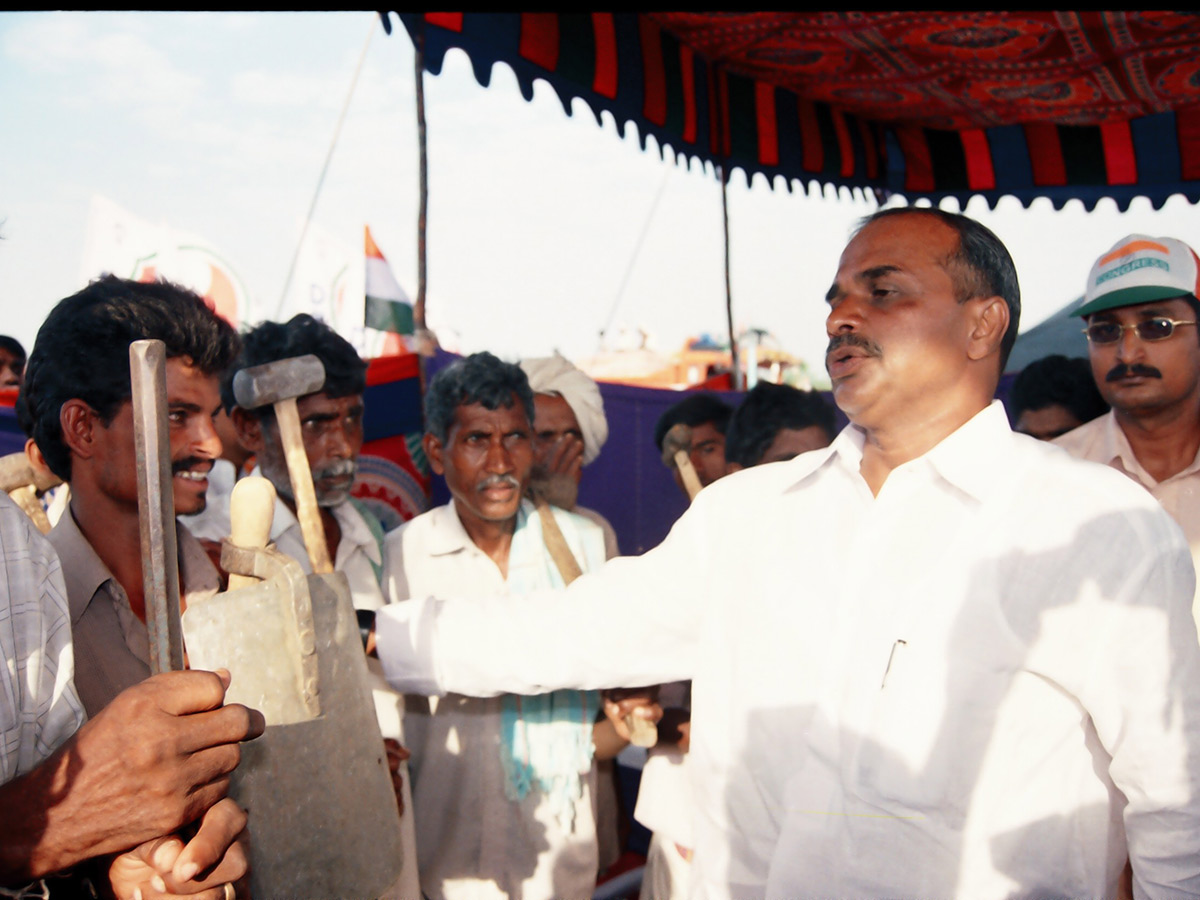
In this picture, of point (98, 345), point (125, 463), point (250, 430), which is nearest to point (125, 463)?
point (125, 463)

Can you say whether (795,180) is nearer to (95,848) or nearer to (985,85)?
(985,85)

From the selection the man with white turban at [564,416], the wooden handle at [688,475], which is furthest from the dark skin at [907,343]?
the man with white turban at [564,416]

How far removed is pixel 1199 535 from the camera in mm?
2602

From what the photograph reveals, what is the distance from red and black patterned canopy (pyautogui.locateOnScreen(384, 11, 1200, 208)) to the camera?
446 cm

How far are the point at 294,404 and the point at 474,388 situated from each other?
0.98 metres

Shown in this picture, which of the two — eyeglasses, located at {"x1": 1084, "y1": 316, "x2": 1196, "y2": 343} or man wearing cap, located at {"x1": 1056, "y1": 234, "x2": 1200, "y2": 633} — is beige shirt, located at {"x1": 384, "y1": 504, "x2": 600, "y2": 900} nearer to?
man wearing cap, located at {"x1": 1056, "y1": 234, "x2": 1200, "y2": 633}

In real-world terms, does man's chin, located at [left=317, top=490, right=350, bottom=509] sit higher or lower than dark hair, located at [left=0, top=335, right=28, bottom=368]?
lower

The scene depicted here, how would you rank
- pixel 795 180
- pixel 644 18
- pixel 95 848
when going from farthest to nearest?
pixel 795 180 → pixel 644 18 → pixel 95 848

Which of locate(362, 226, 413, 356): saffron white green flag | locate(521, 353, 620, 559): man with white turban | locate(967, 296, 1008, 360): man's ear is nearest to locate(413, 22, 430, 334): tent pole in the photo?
locate(521, 353, 620, 559): man with white turban

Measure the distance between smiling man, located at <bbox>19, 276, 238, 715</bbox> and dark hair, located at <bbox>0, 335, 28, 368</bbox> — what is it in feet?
11.5

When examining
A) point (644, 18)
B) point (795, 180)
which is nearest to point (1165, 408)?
point (644, 18)

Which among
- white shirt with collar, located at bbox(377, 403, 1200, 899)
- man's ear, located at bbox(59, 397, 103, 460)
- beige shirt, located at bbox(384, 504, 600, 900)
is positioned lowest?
beige shirt, located at bbox(384, 504, 600, 900)

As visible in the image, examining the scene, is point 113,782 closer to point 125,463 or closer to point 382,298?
point 125,463

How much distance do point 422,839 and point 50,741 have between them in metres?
1.44
